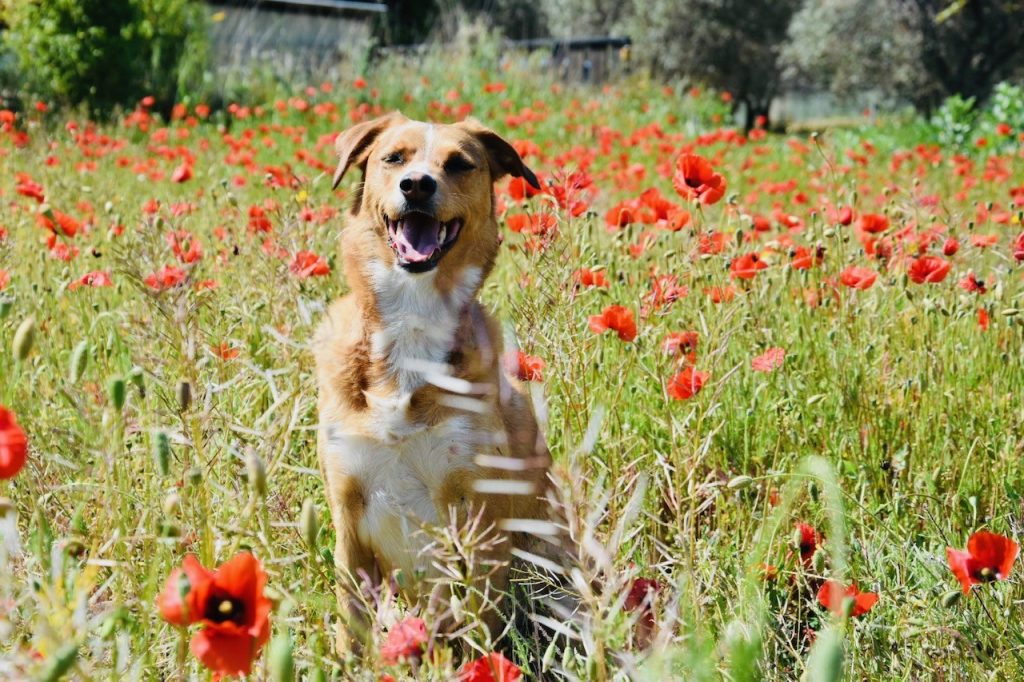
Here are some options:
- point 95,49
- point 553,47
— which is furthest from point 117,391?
point 553,47

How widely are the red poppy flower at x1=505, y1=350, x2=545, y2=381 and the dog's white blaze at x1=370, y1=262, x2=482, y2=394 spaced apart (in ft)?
1.91

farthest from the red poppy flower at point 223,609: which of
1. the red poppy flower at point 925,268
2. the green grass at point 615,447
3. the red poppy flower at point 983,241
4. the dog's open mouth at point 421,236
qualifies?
the red poppy flower at point 983,241

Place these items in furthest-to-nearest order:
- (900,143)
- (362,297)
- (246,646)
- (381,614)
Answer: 1. (900,143)
2. (362,297)
3. (381,614)
4. (246,646)

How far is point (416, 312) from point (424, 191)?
0.36m

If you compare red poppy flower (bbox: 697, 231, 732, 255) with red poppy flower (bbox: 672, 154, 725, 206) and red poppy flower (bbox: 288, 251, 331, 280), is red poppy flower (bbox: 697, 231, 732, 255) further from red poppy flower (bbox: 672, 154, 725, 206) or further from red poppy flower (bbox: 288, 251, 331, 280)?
red poppy flower (bbox: 288, 251, 331, 280)

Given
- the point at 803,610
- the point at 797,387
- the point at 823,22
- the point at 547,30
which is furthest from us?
the point at 547,30

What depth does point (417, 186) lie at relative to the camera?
2.77 metres

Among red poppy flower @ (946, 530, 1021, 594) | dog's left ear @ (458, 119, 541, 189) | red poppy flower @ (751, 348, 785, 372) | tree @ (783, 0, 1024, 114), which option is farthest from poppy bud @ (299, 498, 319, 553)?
tree @ (783, 0, 1024, 114)

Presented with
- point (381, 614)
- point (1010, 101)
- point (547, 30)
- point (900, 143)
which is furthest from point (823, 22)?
point (381, 614)

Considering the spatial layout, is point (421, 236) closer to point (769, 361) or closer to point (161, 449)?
point (769, 361)

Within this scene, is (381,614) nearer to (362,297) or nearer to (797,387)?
(362,297)

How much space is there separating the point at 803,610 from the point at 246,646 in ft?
6.09

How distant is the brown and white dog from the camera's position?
245cm

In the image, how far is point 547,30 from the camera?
121 ft
